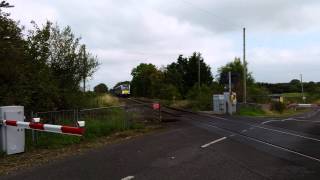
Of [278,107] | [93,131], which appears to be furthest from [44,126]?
[278,107]

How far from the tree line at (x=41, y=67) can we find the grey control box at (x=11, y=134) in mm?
2456

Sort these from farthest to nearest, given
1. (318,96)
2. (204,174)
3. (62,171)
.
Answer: (318,96)
(62,171)
(204,174)

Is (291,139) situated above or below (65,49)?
Result: below

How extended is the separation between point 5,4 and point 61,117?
4.65m

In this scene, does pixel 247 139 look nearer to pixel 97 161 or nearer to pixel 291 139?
pixel 291 139

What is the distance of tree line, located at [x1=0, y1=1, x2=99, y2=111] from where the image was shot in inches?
700

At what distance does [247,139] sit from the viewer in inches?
717

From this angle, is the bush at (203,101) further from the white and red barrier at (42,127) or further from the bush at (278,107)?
the white and red barrier at (42,127)

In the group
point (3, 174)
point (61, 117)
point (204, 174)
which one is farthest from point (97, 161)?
point (61, 117)

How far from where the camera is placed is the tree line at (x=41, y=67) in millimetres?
17781

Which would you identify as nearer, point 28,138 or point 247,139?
point 28,138

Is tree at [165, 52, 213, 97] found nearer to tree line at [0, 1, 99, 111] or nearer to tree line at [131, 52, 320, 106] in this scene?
tree line at [131, 52, 320, 106]

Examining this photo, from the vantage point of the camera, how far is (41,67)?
22.4m

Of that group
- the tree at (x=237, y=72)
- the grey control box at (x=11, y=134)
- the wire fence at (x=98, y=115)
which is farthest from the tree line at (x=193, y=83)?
the grey control box at (x=11, y=134)
